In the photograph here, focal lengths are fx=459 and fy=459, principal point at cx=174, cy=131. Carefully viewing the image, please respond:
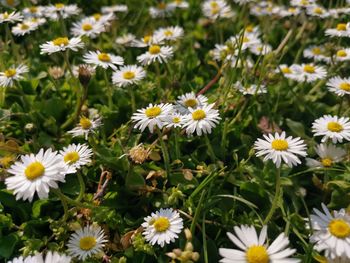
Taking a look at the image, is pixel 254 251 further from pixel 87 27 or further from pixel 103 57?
pixel 87 27

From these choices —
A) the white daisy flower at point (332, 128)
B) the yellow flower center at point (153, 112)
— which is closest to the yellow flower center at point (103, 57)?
the yellow flower center at point (153, 112)

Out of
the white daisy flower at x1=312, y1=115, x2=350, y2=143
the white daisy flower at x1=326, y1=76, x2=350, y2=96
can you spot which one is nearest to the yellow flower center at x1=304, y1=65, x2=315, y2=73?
the white daisy flower at x1=326, y1=76, x2=350, y2=96

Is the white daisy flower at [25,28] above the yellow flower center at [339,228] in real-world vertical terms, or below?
above

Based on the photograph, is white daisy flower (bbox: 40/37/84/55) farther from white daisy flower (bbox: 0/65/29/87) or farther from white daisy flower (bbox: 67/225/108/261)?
white daisy flower (bbox: 67/225/108/261)

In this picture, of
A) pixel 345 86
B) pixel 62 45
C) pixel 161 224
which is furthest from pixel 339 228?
pixel 62 45

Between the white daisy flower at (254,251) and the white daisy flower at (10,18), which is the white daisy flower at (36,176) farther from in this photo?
the white daisy flower at (10,18)

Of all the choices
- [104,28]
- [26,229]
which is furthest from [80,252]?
[104,28]

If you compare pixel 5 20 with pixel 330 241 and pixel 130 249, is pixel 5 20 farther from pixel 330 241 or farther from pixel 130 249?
pixel 330 241
